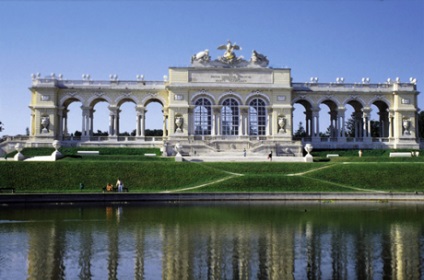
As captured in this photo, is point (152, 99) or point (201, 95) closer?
point (201, 95)

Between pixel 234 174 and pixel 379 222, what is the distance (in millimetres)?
20905

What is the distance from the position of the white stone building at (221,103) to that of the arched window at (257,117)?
13cm

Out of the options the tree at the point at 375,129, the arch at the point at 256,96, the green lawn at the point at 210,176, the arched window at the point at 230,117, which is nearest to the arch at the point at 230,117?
the arched window at the point at 230,117

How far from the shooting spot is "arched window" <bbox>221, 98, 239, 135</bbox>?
67625mm

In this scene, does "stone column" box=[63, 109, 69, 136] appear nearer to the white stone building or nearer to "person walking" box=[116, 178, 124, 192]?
→ the white stone building

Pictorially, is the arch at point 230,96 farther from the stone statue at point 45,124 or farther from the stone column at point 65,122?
the stone statue at point 45,124

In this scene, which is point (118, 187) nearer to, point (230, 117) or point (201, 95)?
point (201, 95)

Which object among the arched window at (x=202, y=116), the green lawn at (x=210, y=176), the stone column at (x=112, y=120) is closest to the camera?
the green lawn at (x=210, y=176)

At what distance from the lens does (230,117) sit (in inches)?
2670

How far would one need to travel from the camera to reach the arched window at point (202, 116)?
67.1 metres

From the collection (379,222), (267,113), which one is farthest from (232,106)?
(379,222)

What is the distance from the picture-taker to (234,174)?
4581 centimetres

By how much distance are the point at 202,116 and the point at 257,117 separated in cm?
729

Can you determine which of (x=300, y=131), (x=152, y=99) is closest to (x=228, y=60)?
(x=152, y=99)
